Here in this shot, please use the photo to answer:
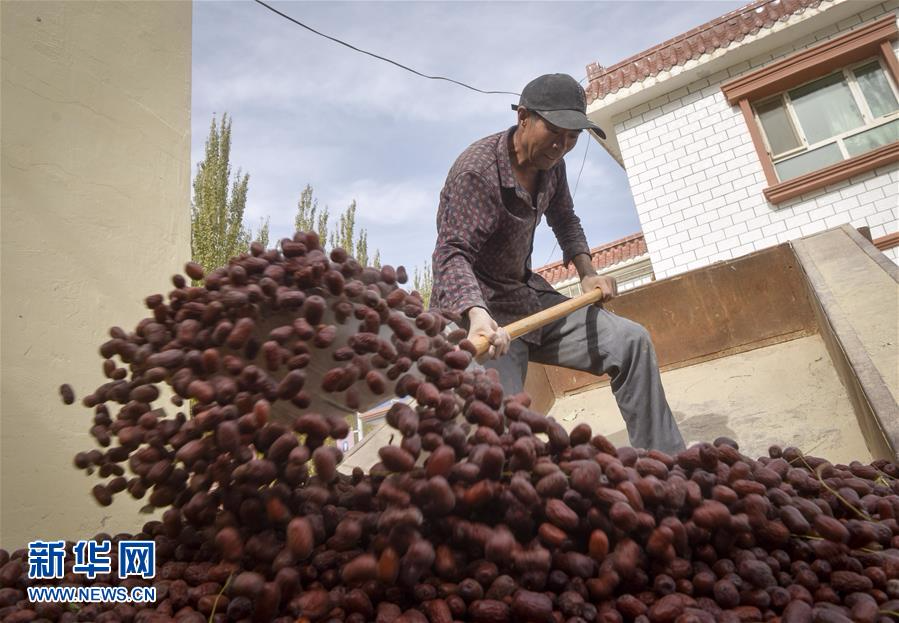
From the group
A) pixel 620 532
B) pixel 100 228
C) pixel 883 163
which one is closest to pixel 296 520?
pixel 620 532

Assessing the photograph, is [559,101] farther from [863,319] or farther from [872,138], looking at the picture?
[872,138]

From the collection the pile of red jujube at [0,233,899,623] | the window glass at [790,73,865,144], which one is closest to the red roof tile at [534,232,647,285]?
the window glass at [790,73,865,144]

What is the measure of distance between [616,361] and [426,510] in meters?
1.57

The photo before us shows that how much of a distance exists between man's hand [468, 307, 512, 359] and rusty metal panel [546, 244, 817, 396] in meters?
2.19

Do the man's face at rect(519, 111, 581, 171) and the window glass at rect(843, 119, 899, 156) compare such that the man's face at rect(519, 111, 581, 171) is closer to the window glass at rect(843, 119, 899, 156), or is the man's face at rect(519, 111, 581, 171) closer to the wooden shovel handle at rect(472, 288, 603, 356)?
the wooden shovel handle at rect(472, 288, 603, 356)

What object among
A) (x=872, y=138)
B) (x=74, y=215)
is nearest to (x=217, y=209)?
(x=74, y=215)

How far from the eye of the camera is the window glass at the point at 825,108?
7535 mm

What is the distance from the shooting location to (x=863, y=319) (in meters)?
1.90

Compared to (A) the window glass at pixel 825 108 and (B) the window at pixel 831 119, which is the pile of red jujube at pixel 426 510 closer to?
(B) the window at pixel 831 119

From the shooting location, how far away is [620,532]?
82 cm

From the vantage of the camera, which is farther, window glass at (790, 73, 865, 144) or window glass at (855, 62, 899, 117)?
window glass at (790, 73, 865, 144)

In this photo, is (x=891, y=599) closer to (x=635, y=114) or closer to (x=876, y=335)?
(x=876, y=335)

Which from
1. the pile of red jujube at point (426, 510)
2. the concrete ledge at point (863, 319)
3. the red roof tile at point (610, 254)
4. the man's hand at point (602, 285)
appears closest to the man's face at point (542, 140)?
the man's hand at point (602, 285)

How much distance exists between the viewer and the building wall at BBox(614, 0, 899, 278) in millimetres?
7125
